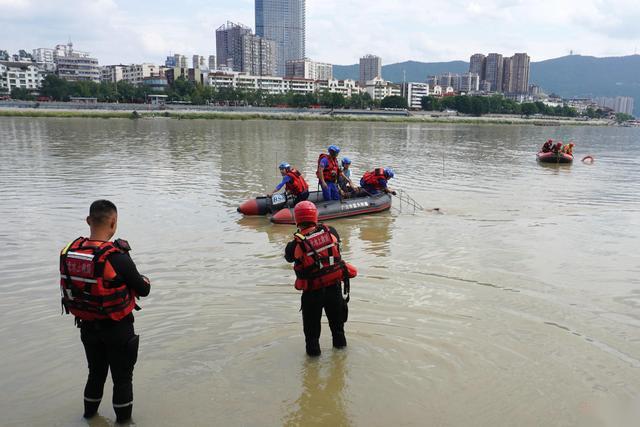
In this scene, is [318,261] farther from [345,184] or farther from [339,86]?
[339,86]

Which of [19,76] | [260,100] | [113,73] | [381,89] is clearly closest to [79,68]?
[113,73]

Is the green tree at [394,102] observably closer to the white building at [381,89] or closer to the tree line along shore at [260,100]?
the tree line along shore at [260,100]

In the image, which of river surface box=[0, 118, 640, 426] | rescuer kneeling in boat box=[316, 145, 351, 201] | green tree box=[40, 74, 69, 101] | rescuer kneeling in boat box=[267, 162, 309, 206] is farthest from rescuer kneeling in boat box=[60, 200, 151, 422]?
green tree box=[40, 74, 69, 101]

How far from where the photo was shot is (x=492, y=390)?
5.10m

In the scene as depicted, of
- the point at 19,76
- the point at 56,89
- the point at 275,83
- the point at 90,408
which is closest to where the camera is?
the point at 90,408

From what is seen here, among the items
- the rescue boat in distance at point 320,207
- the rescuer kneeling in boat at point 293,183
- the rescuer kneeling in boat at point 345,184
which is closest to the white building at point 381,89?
the rescuer kneeling in boat at point 345,184

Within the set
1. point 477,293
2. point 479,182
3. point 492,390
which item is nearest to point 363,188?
point 477,293

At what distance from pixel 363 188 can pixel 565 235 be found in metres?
5.23

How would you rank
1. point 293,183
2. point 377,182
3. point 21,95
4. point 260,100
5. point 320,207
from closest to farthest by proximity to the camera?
1. point 293,183
2. point 320,207
3. point 377,182
4. point 21,95
5. point 260,100

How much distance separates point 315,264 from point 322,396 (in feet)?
4.12

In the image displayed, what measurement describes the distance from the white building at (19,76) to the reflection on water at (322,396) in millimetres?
149786

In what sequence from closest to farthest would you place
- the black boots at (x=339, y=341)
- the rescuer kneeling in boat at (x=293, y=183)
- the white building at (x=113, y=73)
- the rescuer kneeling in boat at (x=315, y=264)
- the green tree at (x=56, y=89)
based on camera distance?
the rescuer kneeling in boat at (x=315, y=264), the black boots at (x=339, y=341), the rescuer kneeling in boat at (x=293, y=183), the green tree at (x=56, y=89), the white building at (x=113, y=73)

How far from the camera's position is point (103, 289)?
3777 mm

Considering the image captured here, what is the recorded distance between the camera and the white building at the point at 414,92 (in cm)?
18575
